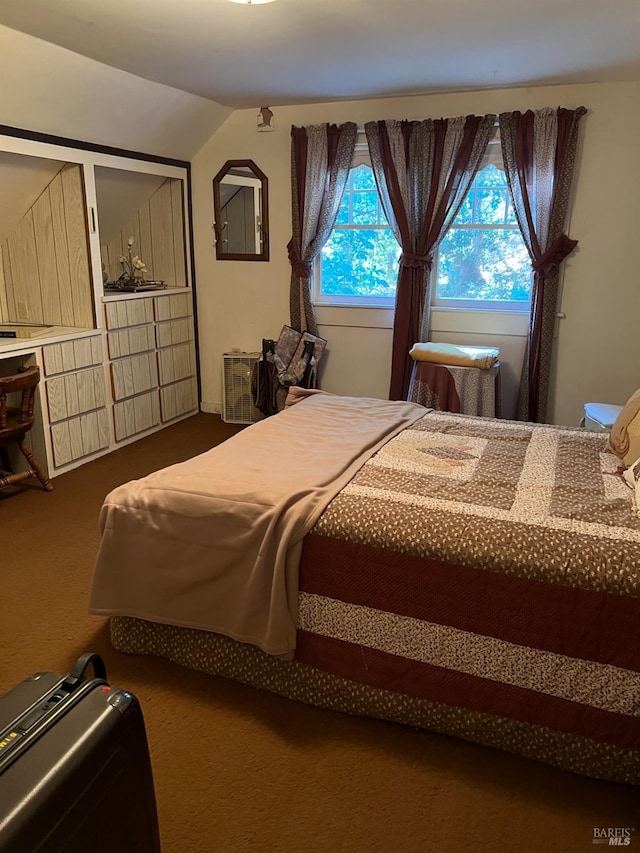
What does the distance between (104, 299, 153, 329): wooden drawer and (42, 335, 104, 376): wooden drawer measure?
186 millimetres

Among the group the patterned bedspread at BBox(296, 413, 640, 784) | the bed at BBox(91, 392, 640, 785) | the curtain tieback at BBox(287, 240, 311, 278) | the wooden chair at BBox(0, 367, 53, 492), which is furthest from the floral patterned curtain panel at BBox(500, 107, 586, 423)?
the wooden chair at BBox(0, 367, 53, 492)

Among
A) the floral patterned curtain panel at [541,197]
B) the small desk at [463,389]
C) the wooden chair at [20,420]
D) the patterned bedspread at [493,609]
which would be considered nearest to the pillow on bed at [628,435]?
the patterned bedspread at [493,609]

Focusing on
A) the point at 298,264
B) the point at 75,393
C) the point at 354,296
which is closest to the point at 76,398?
the point at 75,393

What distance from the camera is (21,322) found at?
14.8ft

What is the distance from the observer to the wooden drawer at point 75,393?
396cm

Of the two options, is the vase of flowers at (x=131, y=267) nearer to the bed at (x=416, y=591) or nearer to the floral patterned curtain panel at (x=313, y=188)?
the floral patterned curtain panel at (x=313, y=188)

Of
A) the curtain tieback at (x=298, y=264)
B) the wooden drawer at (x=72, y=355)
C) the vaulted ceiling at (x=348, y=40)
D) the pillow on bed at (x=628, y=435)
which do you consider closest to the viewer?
the pillow on bed at (x=628, y=435)

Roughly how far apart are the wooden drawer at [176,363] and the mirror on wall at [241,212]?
82 centimetres

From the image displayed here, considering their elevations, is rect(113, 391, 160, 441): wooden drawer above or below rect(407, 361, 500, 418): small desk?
below

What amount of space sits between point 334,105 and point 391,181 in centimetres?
74

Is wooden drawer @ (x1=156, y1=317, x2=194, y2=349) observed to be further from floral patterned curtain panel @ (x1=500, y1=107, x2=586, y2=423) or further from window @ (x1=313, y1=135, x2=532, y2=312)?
floral patterned curtain panel @ (x1=500, y1=107, x2=586, y2=423)

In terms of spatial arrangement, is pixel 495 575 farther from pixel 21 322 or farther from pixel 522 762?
pixel 21 322

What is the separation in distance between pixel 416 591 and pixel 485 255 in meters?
3.29

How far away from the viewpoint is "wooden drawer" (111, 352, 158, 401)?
14.9ft
